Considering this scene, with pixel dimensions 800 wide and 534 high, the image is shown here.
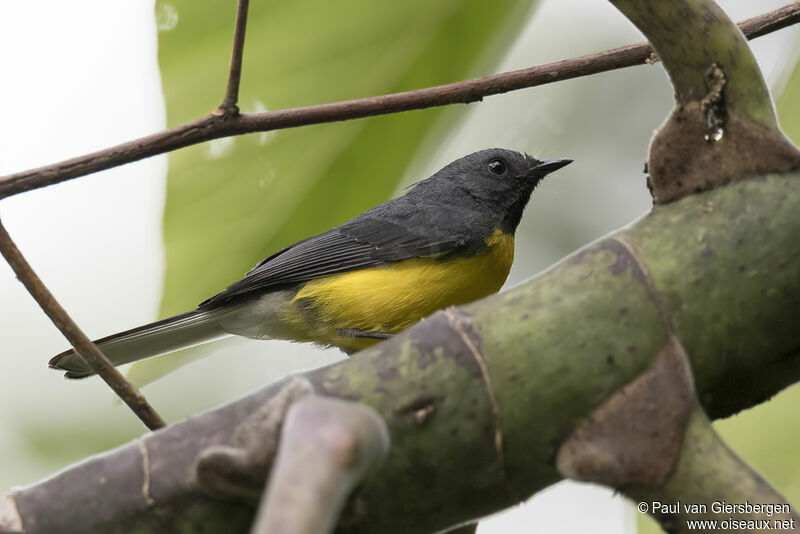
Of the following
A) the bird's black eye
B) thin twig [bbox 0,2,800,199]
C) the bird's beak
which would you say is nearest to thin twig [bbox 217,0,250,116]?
thin twig [bbox 0,2,800,199]

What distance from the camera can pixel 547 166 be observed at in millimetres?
3484

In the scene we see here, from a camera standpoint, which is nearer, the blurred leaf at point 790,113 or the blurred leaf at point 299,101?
the blurred leaf at point 790,113

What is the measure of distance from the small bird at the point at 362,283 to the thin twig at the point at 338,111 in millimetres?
1433

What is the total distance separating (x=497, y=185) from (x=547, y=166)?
1.08 ft

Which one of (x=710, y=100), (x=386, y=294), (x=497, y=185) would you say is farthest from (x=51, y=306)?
(x=497, y=185)

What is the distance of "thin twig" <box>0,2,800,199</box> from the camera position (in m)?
1.45

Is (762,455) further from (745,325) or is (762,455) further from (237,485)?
(237,485)

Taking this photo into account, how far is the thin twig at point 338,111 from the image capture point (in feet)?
4.75

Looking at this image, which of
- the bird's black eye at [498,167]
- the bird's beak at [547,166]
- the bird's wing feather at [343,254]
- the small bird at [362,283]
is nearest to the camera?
the small bird at [362,283]

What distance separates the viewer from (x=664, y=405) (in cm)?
93

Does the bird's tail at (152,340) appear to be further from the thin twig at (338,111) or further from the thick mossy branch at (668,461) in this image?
the thick mossy branch at (668,461)

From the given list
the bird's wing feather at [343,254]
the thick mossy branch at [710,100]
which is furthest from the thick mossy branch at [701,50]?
the bird's wing feather at [343,254]

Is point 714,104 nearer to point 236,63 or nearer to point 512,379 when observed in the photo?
point 512,379

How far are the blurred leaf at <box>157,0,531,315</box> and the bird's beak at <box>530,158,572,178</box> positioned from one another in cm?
125
